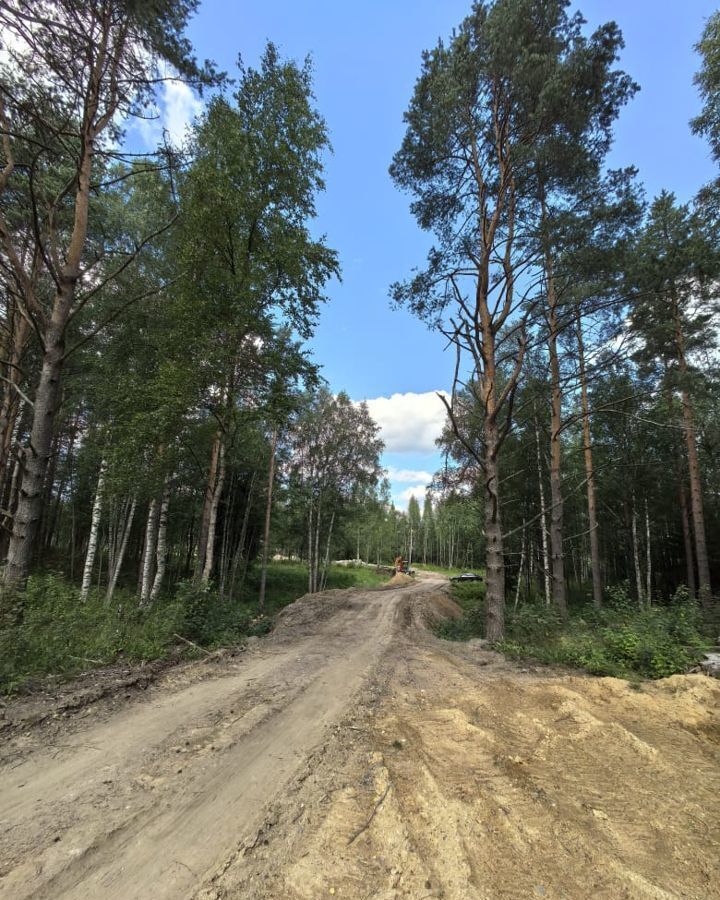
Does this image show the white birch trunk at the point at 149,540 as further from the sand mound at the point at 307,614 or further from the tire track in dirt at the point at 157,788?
the tire track in dirt at the point at 157,788

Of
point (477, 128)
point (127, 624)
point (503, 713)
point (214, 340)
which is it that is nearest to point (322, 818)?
point (503, 713)

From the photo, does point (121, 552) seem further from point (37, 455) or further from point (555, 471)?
point (555, 471)

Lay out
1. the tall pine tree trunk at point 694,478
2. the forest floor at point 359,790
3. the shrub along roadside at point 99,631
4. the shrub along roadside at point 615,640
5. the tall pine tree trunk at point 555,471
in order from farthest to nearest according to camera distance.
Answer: the tall pine tree trunk at point 694,478
the tall pine tree trunk at point 555,471
the shrub along roadside at point 615,640
the shrub along roadside at point 99,631
the forest floor at point 359,790

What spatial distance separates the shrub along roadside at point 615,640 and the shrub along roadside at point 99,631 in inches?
A: 237

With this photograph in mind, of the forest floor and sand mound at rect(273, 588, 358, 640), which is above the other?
the forest floor

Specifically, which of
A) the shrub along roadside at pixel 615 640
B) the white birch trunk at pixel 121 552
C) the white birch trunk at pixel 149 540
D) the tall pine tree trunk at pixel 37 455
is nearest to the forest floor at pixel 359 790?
the shrub along roadside at pixel 615 640

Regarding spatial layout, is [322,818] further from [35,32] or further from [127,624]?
[35,32]

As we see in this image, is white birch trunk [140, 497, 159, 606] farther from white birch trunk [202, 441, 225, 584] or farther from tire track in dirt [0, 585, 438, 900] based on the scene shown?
tire track in dirt [0, 585, 438, 900]

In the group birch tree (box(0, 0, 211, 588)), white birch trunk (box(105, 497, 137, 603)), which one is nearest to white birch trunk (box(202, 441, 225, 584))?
birch tree (box(0, 0, 211, 588))

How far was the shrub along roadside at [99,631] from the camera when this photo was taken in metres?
5.18

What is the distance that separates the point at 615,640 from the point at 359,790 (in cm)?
595

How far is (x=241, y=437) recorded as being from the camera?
13.4m

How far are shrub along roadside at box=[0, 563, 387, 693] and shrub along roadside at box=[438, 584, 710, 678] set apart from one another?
602 cm

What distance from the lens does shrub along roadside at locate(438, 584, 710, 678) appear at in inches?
247
